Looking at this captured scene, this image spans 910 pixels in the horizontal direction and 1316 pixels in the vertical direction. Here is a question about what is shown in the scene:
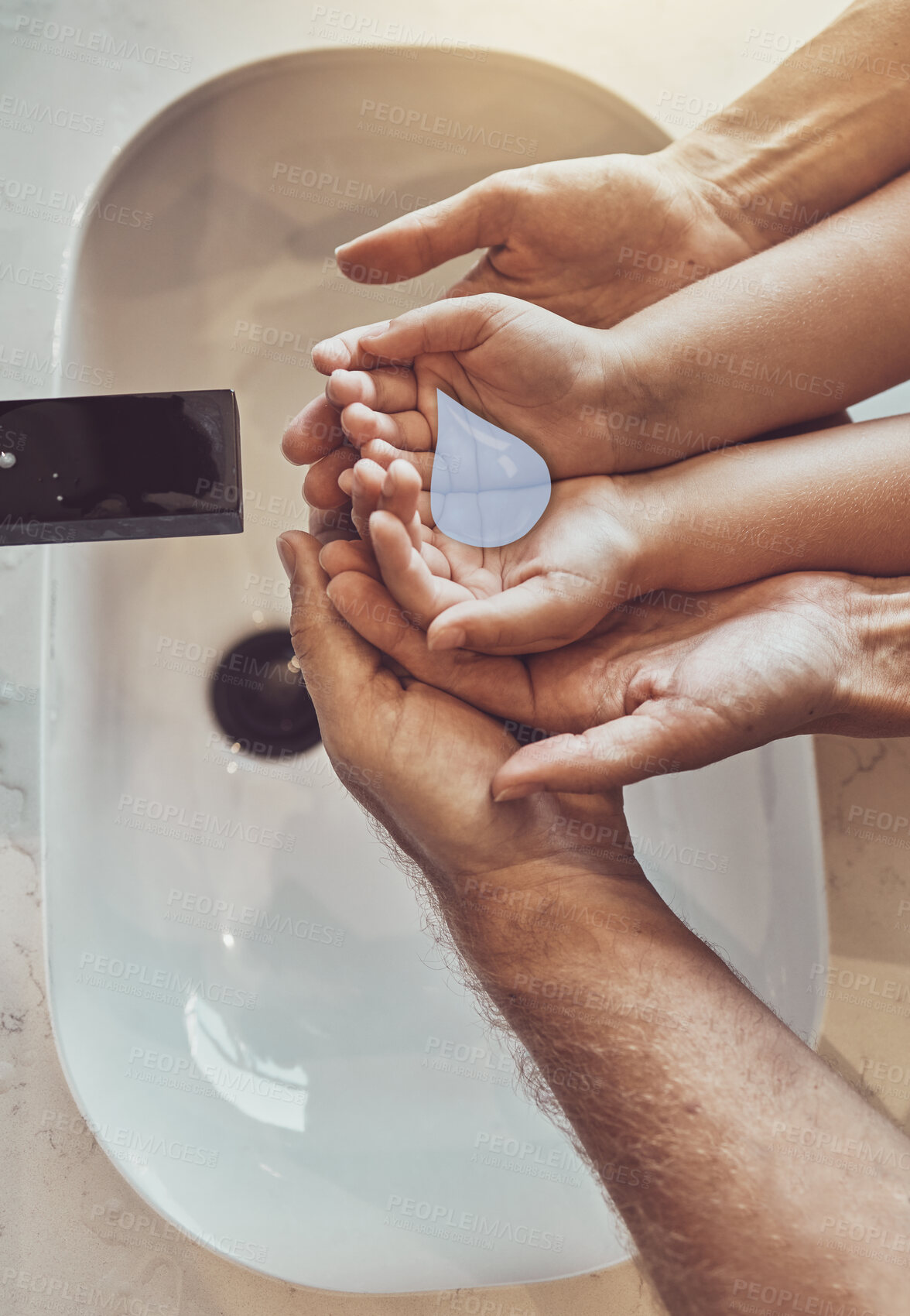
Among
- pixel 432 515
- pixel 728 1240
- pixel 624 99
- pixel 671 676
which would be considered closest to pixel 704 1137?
pixel 728 1240

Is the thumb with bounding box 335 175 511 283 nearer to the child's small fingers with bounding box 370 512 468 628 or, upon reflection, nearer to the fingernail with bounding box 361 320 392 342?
the fingernail with bounding box 361 320 392 342

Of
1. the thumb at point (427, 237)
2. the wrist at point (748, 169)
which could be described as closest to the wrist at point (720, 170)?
the wrist at point (748, 169)

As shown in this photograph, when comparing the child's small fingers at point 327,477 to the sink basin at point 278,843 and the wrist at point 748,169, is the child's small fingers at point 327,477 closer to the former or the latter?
the sink basin at point 278,843

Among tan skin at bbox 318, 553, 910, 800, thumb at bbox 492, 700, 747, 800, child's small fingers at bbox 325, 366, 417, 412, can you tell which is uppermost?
child's small fingers at bbox 325, 366, 417, 412

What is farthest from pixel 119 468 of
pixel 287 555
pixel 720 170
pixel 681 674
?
pixel 720 170

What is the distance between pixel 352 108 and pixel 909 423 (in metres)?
0.53

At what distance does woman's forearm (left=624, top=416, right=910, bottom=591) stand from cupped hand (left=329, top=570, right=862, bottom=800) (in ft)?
0.07

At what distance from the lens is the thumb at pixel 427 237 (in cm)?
63

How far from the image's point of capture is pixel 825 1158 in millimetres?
495

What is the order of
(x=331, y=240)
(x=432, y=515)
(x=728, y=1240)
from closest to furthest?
(x=728, y=1240), (x=432, y=515), (x=331, y=240)

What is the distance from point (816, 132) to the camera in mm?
729

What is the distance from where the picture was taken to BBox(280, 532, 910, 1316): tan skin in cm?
48

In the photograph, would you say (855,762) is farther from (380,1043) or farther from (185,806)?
(185,806)

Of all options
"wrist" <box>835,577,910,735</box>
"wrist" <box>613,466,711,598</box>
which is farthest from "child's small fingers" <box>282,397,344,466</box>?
"wrist" <box>835,577,910,735</box>
